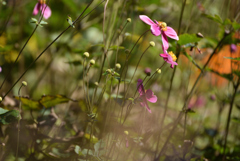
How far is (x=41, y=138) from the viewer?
0.74 metres

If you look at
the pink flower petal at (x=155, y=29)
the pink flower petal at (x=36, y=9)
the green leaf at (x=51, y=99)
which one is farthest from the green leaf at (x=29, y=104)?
the pink flower petal at (x=155, y=29)

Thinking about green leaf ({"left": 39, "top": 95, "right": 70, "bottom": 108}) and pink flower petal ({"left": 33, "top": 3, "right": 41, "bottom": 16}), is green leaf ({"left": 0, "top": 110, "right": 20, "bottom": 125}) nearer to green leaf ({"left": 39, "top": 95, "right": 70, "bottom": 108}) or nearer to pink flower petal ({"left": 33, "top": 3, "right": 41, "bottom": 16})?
green leaf ({"left": 39, "top": 95, "right": 70, "bottom": 108})

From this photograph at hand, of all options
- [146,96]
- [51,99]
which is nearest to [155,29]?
[146,96]

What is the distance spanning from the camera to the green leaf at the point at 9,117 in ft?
1.97

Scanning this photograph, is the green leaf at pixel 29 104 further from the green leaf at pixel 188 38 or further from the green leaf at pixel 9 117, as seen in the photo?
the green leaf at pixel 188 38

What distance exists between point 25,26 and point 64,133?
0.86 m

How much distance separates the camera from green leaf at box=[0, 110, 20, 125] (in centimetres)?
60

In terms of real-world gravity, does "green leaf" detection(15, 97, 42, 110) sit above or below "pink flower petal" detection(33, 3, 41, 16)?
below

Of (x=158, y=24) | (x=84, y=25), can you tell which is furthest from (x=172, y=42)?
(x=84, y=25)

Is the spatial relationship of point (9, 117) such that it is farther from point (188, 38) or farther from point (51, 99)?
point (188, 38)

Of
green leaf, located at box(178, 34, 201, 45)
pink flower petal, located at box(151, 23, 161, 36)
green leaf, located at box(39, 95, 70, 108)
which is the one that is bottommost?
green leaf, located at box(39, 95, 70, 108)

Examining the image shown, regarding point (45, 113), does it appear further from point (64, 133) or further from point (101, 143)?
point (101, 143)

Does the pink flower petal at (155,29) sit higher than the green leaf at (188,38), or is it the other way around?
the green leaf at (188,38)

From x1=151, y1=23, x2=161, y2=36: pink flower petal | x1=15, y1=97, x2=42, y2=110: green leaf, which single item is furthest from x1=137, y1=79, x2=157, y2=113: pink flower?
x1=15, y1=97, x2=42, y2=110: green leaf
